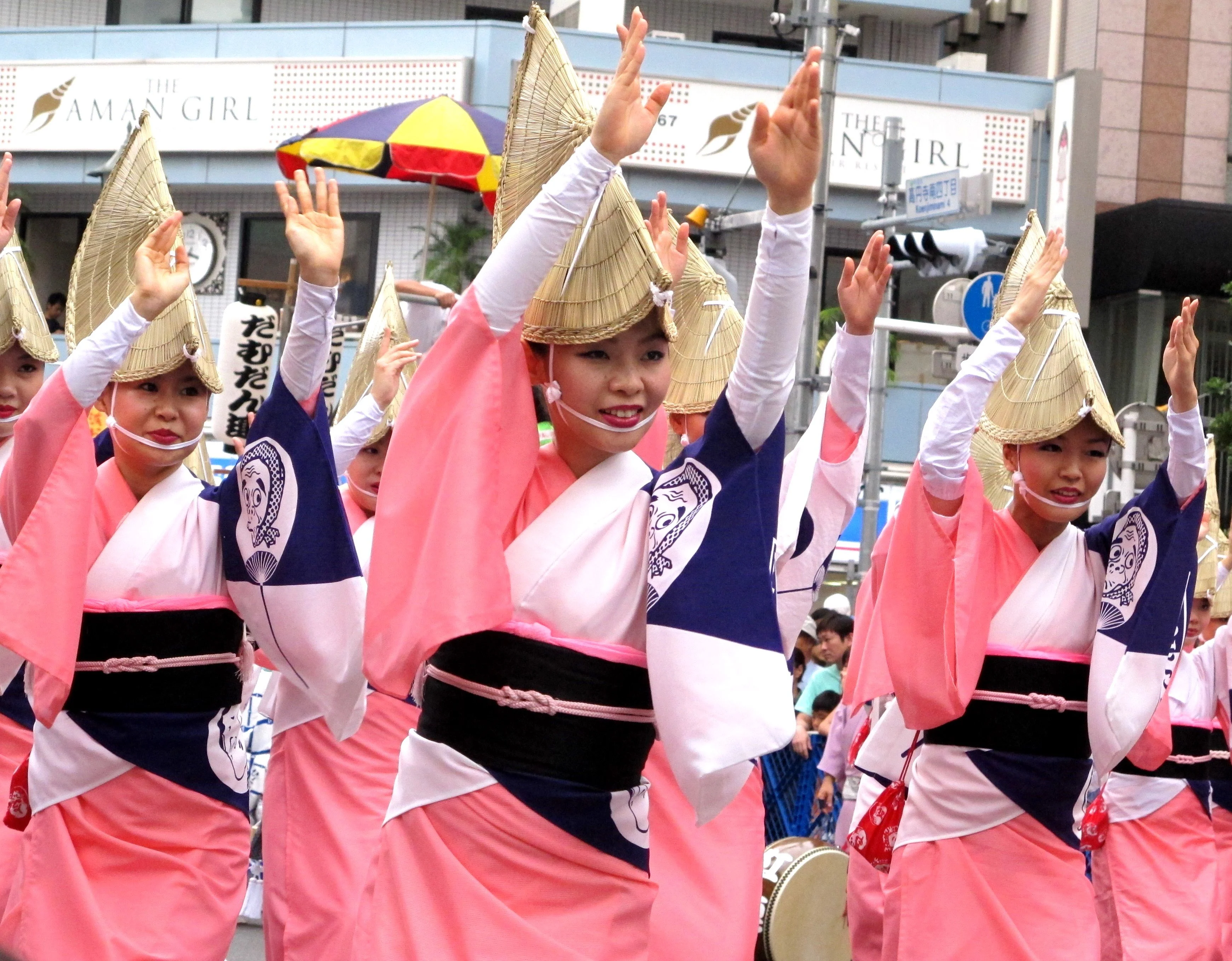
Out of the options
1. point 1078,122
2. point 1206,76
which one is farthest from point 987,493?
point 1206,76

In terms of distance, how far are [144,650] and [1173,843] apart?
3951mm

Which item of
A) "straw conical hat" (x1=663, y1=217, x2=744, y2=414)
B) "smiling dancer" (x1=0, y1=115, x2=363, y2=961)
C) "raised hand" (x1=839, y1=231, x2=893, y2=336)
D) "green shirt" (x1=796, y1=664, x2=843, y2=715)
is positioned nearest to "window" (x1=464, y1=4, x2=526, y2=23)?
"green shirt" (x1=796, y1=664, x2=843, y2=715)

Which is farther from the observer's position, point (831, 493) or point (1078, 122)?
point (1078, 122)

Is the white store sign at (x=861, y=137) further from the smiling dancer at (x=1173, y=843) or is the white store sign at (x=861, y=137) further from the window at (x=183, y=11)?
the smiling dancer at (x=1173, y=843)

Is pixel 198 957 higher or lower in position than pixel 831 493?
lower

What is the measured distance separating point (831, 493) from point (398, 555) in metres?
1.92

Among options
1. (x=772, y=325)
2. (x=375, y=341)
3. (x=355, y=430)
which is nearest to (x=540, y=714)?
(x=772, y=325)

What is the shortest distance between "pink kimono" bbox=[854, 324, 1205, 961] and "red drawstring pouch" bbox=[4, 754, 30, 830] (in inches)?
86.1

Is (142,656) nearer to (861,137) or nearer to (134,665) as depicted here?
(134,665)

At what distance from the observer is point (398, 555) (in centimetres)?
325

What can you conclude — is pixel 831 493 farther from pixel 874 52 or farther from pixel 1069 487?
pixel 874 52

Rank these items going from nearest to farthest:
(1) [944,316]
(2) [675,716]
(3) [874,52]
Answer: (2) [675,716], (1) [944,316], (3) [874,52]

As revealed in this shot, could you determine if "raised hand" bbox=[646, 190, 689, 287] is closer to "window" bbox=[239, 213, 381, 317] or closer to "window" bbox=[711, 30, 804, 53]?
"window" bbox=[239, 213, 381, 317]

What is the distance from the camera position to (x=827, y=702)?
30.6 feet
